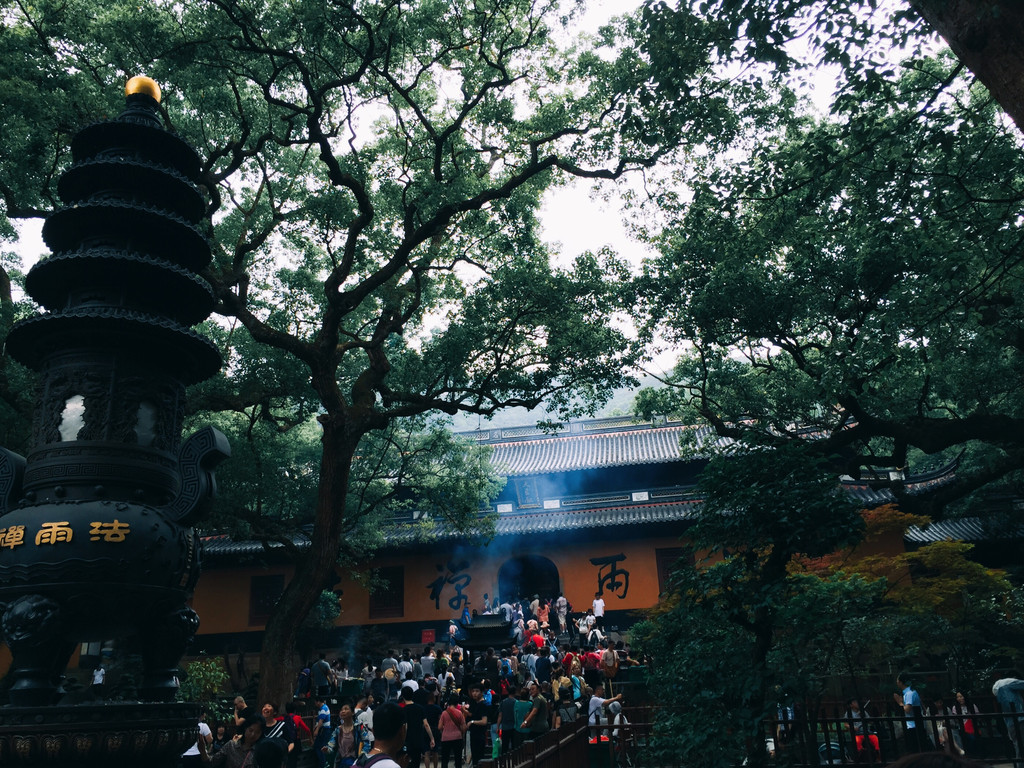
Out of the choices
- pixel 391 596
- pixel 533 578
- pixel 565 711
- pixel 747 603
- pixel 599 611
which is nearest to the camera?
pixel 747 603

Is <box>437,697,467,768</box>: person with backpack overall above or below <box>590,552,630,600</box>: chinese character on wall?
below

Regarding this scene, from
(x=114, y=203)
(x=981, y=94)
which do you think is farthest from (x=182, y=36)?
(x=981, y=94)

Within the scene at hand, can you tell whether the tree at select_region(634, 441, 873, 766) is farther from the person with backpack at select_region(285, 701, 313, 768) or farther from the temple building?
the temple building

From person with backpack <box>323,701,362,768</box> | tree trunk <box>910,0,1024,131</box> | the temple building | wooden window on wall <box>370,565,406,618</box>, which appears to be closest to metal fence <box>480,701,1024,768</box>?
person with backpack <box>323,701,362,768</box>

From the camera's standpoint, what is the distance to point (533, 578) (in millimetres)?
28656

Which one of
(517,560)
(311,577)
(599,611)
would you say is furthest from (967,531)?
(311,577)

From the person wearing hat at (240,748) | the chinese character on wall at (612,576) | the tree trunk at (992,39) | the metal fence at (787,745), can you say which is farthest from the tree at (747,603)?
the chinese character on wall at (612,576)

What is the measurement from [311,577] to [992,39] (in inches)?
419

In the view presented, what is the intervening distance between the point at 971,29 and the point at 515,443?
92.3 ft

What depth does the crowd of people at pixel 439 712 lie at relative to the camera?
308 inches

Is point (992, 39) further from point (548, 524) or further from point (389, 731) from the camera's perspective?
point (548, 524)

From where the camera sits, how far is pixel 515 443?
32.2 meters

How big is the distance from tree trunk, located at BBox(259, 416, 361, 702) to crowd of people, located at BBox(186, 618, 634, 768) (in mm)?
611

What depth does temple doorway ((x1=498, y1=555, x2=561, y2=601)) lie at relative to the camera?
88.6ft
